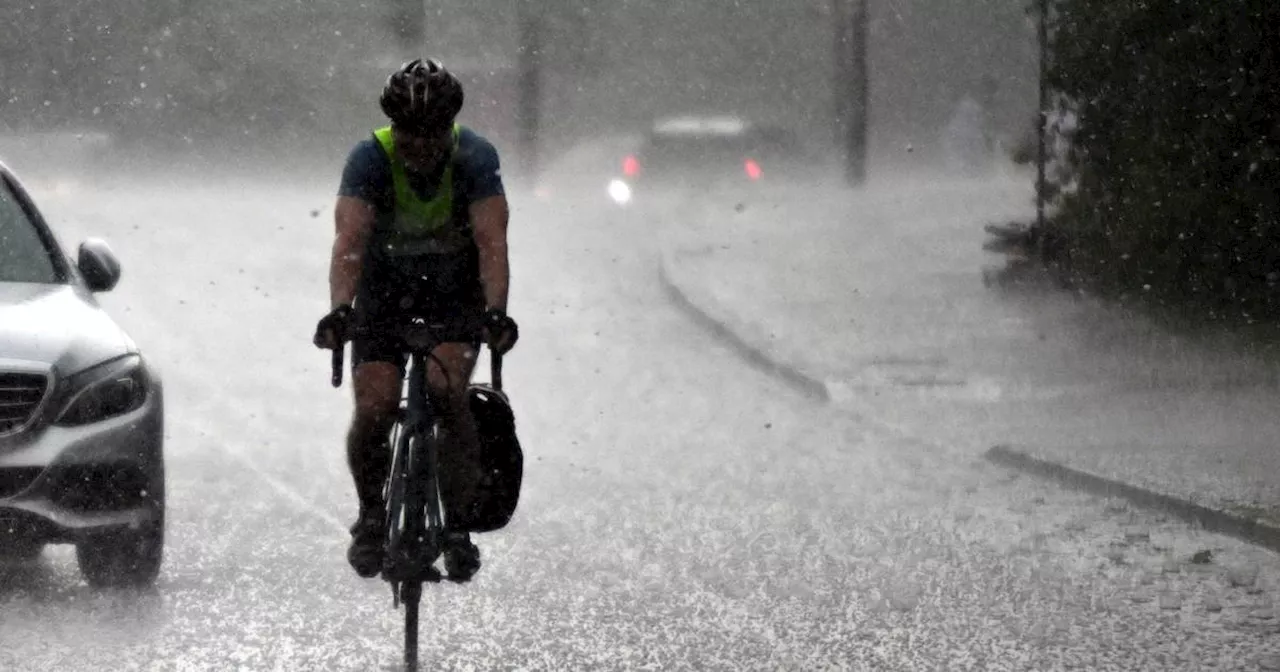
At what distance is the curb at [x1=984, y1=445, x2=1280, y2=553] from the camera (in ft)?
31.6

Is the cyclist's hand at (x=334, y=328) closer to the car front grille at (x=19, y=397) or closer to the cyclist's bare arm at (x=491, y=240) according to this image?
the cyclist's bare arm at (x=491, y=240)

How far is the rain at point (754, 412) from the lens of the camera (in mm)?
7727

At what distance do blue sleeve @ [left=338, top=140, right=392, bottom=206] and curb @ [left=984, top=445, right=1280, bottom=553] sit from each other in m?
4.33

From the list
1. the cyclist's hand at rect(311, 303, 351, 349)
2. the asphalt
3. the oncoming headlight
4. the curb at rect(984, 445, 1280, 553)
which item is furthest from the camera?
the oncoming headlight

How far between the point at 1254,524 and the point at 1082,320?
908 cm

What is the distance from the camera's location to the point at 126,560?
27.7 ft

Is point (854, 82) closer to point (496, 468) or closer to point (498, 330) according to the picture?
point (496, 468)

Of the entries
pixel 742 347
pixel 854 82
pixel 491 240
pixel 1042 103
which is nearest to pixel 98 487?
pixel 491 240

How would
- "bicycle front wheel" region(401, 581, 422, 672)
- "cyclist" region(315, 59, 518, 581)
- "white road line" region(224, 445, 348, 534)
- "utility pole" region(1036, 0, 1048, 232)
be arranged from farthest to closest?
"utility pole" region(1036, 0, 1048, 232) → "white road line" region(224, 445, 348, 534) → "bicycle front wheel" region(401, 581, 422, 672) → "cyclist" region(315, 59, 518, 581)

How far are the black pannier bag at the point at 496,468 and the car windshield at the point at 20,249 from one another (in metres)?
2.64

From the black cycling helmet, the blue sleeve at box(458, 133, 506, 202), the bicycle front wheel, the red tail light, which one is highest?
the black cycling helmet

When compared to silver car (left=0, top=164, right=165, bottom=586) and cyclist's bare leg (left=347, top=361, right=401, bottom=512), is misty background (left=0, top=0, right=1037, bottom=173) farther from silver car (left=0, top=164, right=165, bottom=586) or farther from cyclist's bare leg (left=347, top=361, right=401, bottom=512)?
cyclist's bare leg (left=347, top=361, right=401, bottom=512)

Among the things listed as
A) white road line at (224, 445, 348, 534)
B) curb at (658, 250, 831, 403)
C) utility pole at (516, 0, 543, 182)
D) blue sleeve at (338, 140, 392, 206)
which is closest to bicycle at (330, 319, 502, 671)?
blue sleeve at (338, 140, 392, 206)

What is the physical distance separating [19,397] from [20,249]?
1.23m
